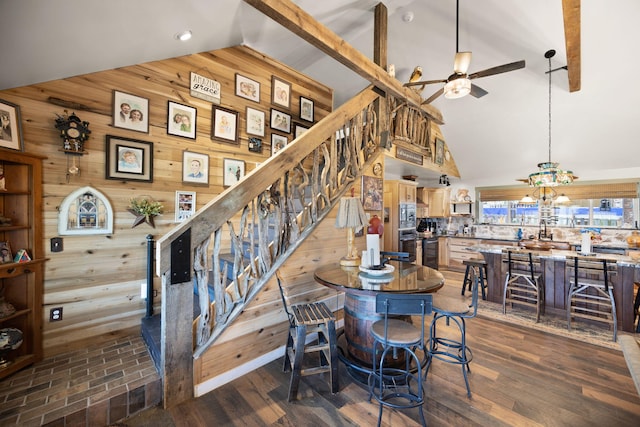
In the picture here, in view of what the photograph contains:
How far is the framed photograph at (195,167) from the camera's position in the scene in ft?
10.3

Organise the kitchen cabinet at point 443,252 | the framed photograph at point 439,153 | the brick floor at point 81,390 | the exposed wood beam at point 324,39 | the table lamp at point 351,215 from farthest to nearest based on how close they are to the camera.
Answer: the kitchen cabinet at point 443,252
the framed photograph at point 439,153
the table lamp at point 351,215
the exposed wood beam at point 324,39
the brick floor at point 81,390

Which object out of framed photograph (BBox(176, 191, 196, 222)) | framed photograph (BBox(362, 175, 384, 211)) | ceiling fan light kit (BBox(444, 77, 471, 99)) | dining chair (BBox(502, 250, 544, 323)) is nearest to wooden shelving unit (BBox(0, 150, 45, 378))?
framed photograph (BBox(176, 191, 196, 222))

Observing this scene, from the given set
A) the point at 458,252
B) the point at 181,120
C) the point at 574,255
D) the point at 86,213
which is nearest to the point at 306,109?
the point at 181,120

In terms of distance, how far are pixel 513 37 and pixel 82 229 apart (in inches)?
231

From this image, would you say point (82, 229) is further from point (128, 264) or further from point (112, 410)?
point (112, 410)

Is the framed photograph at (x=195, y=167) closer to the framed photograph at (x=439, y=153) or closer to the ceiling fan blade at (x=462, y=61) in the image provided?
the ceiling fan blade at (x=462, y=61)

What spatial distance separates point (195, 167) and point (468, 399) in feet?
11.6

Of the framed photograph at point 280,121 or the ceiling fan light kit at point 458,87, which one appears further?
the framed photograph at point 280,121

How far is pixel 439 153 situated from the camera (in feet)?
19.9

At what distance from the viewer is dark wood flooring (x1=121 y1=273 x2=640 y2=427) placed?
6.25ft

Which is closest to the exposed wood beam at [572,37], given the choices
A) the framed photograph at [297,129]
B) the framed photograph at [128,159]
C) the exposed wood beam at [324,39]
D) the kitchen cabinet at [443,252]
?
the exposed wood beam at [324,39]

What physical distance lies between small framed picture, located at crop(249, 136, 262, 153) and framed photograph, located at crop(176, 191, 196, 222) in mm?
1018

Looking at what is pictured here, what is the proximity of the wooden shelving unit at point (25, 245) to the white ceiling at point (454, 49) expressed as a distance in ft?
2.30

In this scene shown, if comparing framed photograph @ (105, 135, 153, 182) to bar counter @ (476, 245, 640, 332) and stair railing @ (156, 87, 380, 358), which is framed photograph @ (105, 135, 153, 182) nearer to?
stair railing @ (156, 87, 380, 358)
